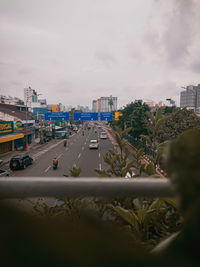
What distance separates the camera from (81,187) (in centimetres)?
63

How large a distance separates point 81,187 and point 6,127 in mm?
20416

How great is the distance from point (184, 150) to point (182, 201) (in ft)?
0.21

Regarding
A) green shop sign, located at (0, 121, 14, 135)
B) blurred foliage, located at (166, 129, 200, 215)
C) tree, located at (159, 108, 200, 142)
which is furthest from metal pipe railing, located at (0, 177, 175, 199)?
green shop sign, located at (0, 121, 14, 135)

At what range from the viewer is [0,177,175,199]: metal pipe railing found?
24.9 inches

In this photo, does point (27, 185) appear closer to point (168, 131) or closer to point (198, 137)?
point (198, 137)

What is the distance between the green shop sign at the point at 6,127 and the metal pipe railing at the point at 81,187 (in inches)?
770

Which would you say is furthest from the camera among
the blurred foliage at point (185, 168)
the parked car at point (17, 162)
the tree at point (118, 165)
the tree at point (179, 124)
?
the parked car at point (17, 162)

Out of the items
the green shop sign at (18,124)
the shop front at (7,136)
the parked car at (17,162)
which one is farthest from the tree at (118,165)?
the green shop sign at (18,124)

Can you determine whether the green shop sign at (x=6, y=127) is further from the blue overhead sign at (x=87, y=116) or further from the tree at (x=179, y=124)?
the tree at (x=179, y=124)

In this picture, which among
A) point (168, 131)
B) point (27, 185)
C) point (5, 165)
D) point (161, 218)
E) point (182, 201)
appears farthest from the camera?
point (5, 165)

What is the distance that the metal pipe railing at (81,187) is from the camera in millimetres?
633

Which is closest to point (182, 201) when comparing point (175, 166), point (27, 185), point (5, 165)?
point (175, 166)

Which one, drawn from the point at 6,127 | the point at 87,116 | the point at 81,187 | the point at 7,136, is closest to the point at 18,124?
the point at 6,127

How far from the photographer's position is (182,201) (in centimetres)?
21
